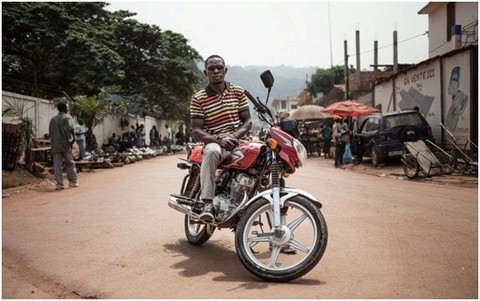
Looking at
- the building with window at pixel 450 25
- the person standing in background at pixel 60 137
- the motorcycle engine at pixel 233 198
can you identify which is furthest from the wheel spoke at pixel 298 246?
the building with window at pixel 450 25

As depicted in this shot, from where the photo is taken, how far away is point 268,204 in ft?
11.7

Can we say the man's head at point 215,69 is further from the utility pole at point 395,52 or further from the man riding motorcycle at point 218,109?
the utility pole at point 395,52

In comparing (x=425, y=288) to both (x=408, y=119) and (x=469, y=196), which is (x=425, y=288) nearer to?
(x=469, y=196)

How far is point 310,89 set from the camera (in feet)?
215

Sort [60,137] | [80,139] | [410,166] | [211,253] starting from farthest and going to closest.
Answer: [80,139] → [410,166] → [60,137] → [211,253]

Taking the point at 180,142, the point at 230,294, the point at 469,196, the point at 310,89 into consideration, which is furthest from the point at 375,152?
the point at 310,89

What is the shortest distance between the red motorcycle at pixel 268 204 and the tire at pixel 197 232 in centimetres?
2

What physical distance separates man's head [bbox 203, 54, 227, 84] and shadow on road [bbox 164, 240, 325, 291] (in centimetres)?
158

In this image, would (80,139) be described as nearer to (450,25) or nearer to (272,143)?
(272,143)

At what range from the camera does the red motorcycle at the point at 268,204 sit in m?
3.43

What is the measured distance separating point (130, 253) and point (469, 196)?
5.99m

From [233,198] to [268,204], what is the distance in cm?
52

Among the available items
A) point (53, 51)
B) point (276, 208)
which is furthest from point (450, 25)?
point (276, 208)

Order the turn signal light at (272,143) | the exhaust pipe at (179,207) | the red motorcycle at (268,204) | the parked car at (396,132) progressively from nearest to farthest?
the red motorcycle at (268,204)
the turn signal light at (272,143)
the exhaust pipe at (179,207)
the parked car at (396,132)
